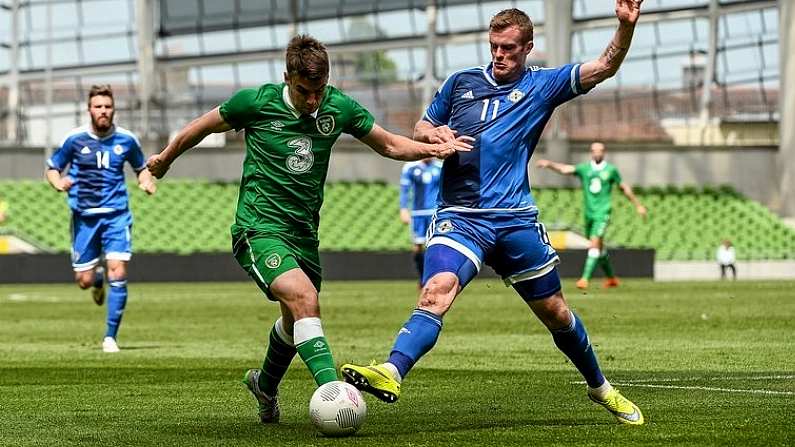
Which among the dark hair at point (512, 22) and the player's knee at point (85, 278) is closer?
the dark hair at point (512, 22)

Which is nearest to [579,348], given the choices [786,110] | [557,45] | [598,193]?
[598,193]

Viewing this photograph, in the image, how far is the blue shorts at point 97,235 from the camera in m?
14.1

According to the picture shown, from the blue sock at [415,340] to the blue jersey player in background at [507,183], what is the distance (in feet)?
0.36

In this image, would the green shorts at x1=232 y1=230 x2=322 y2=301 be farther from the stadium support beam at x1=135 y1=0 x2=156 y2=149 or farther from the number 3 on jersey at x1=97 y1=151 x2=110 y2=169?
the stadium support beam at x1=135 y1=0 x2=156 y2=149

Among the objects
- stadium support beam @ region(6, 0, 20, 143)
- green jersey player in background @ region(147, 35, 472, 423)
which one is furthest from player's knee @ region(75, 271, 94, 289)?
stadium support beam @ region(6, 0, 20, 143)

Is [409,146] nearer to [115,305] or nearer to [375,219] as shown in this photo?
[115,305]

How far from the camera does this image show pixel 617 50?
7.54 metres

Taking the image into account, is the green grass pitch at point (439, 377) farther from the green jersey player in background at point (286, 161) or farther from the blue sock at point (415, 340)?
the green jersey player in background at point (286, 161)

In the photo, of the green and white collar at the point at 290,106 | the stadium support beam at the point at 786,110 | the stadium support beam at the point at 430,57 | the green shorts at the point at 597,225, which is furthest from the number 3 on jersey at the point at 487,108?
the stadium support beam at the point at 430,57

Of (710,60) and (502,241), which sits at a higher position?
(710,60)

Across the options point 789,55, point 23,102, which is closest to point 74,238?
point 789,55

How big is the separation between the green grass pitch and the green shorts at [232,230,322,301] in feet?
2.51

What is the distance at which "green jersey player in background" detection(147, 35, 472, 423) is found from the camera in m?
7.44

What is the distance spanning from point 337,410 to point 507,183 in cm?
154
